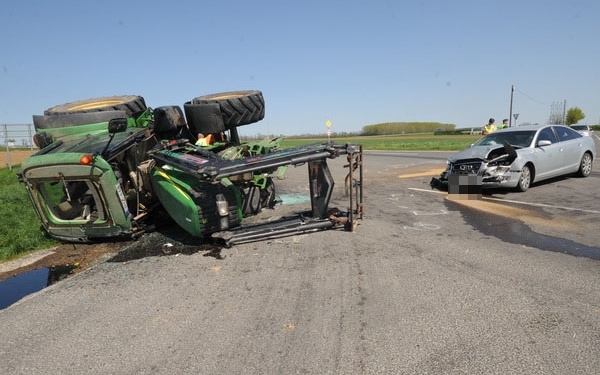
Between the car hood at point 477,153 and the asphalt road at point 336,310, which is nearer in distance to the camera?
the asphalt road at point 336,310

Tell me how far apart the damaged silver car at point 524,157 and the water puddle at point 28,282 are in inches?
313

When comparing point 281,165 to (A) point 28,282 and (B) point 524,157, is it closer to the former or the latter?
(A) point 28,282

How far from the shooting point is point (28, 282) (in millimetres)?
5031

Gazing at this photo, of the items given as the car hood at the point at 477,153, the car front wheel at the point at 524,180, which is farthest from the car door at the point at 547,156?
the car hood at the point at 477,153

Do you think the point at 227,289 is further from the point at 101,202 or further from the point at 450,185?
the point at 450,185

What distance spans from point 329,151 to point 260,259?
1.80 meters

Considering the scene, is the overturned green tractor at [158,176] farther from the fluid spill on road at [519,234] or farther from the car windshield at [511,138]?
the car windshield at [511,138]

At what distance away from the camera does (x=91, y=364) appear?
2955mm

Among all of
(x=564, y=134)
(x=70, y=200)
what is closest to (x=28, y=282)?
(x=70, y=200)

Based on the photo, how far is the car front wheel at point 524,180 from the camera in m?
8.84

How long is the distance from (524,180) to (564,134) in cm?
252

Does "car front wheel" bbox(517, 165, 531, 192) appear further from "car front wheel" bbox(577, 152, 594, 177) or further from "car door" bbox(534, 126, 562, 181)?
"car front wheel" bbox(577, 152, 594, 177)

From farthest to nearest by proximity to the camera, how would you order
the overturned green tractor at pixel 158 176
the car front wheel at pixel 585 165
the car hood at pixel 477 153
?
the car front wheel at pixel 585 165 → the car hood at pixel 477 153 → the overturned green tractor at pixel 158 176

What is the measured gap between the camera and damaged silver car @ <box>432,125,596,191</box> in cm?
876
